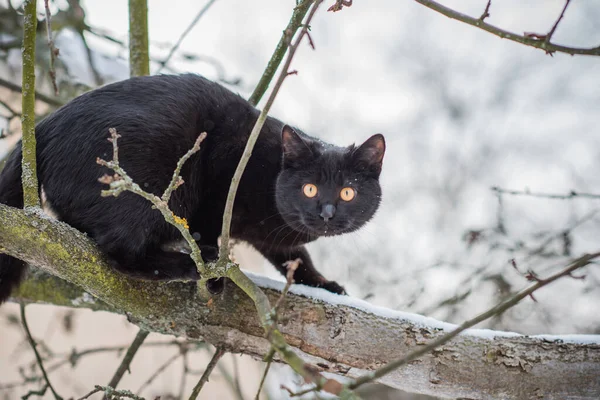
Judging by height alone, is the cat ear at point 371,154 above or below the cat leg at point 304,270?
above

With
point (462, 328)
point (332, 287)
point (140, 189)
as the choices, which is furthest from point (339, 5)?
point (332, 287)

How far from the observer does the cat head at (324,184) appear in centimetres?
284

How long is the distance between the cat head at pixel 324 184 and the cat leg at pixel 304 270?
0.31 m

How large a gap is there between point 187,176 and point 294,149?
1.91 feet

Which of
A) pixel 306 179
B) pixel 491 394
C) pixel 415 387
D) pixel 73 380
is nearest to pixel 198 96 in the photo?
pixel 306 179

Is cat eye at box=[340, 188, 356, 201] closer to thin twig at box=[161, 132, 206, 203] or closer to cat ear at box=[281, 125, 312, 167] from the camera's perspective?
cat ear at box=[281, 125, 312, 167]

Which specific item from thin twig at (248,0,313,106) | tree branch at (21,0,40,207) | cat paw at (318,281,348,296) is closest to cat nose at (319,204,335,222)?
cat paw at (318,281,348,296)

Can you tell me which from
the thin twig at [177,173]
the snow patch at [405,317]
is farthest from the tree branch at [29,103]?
the snow patch at [405,317]

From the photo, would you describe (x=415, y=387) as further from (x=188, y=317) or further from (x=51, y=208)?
(x=51, y=208)

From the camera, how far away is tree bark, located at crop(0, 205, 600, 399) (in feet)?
7.47

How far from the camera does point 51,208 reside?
2.60 metres

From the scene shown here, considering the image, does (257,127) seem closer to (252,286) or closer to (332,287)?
(252,286)

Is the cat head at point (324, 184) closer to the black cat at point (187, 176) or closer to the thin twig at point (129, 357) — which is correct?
the black cat at point (187, 176)

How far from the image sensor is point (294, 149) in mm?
2906
